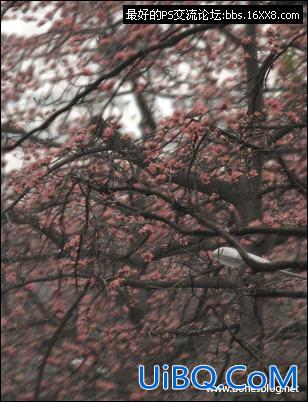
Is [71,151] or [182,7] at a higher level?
[182,7]

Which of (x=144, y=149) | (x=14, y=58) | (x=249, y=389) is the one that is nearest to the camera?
(x=249, y=389)

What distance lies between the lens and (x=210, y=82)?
10.2 metres

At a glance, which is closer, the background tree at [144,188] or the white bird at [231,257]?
the white bird at [231,257]

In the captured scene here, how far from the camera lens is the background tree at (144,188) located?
29.9 ft

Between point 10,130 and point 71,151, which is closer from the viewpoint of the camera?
point 71,151

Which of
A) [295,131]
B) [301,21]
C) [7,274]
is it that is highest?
[301,21]

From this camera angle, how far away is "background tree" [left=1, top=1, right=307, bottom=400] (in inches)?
359

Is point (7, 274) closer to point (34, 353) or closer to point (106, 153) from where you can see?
point (34, 353)

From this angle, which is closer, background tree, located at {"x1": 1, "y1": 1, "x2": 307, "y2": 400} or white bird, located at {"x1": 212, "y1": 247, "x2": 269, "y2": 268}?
white bird, located at {"x1": 212, "y1": 247, "x2": 269, "y2": 268}

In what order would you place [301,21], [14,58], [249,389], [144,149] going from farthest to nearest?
[14,58] < [144,149] < [301,21] < [249,389]

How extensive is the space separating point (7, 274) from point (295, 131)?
193 inches

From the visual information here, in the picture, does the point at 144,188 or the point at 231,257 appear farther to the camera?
the point at 144,188

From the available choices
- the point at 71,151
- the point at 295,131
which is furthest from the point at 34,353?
the point at 295,131

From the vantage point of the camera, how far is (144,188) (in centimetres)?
928
